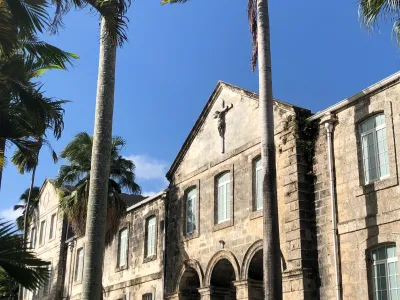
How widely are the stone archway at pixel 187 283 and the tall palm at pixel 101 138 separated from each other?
34.4 ft

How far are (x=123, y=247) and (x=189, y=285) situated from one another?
636cm

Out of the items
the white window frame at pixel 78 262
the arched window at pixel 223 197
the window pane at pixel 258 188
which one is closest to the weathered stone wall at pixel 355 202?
the window pane at pixel 258 188

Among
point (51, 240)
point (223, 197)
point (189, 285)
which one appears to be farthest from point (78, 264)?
point (223, 197)

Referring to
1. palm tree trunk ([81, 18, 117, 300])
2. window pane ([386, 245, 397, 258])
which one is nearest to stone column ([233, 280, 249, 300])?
window pane ([386, 245, 397, 258])

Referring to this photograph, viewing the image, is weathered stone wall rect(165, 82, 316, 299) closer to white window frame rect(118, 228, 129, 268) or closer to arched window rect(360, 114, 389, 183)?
arched window rect(360, 114, 389, 183)

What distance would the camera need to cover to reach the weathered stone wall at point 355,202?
47.5ft

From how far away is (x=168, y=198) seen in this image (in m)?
23.9

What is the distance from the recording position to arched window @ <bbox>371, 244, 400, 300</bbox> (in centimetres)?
1399

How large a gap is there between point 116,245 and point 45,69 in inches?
624

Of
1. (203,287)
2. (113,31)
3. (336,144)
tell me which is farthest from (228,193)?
(113,31)

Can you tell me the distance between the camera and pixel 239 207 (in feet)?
62.9

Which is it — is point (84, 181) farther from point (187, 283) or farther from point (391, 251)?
point (391, 251)

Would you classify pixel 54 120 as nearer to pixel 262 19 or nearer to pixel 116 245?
pixel 262 19

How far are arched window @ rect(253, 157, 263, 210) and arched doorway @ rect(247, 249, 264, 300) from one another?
1.58m
